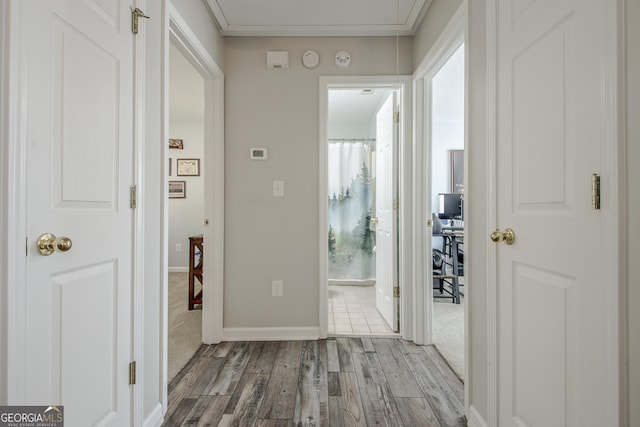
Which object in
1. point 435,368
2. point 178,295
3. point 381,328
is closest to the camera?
point 435,368

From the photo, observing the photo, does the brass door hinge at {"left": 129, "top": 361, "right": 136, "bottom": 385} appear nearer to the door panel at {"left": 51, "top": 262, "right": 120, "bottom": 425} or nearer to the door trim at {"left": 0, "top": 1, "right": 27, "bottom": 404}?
the door panel at {"left": 51, "top": 262, "right": 120, "bottom": 425}

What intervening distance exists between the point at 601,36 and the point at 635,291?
680 mm

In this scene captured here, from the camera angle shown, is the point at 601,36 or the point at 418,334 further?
the point at 418,334

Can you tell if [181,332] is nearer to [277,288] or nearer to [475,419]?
[277,288]

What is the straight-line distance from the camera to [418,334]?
2416mm

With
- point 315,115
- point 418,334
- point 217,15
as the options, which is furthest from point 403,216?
point 217,15

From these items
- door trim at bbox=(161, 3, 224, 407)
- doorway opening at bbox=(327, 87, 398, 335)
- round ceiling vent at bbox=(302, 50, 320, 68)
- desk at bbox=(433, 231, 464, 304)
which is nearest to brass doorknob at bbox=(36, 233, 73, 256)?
door trim at bbox=(161, 3, 224, 407)

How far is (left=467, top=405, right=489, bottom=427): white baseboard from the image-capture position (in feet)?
4.65

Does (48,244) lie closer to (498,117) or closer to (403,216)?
(498,117)

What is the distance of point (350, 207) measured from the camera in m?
4.50

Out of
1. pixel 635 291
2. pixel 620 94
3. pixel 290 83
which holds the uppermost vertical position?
pixel 290 83

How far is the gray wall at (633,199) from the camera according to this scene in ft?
2.47

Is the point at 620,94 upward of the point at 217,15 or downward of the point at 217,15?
downward

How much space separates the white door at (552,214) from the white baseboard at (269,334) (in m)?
1.49
